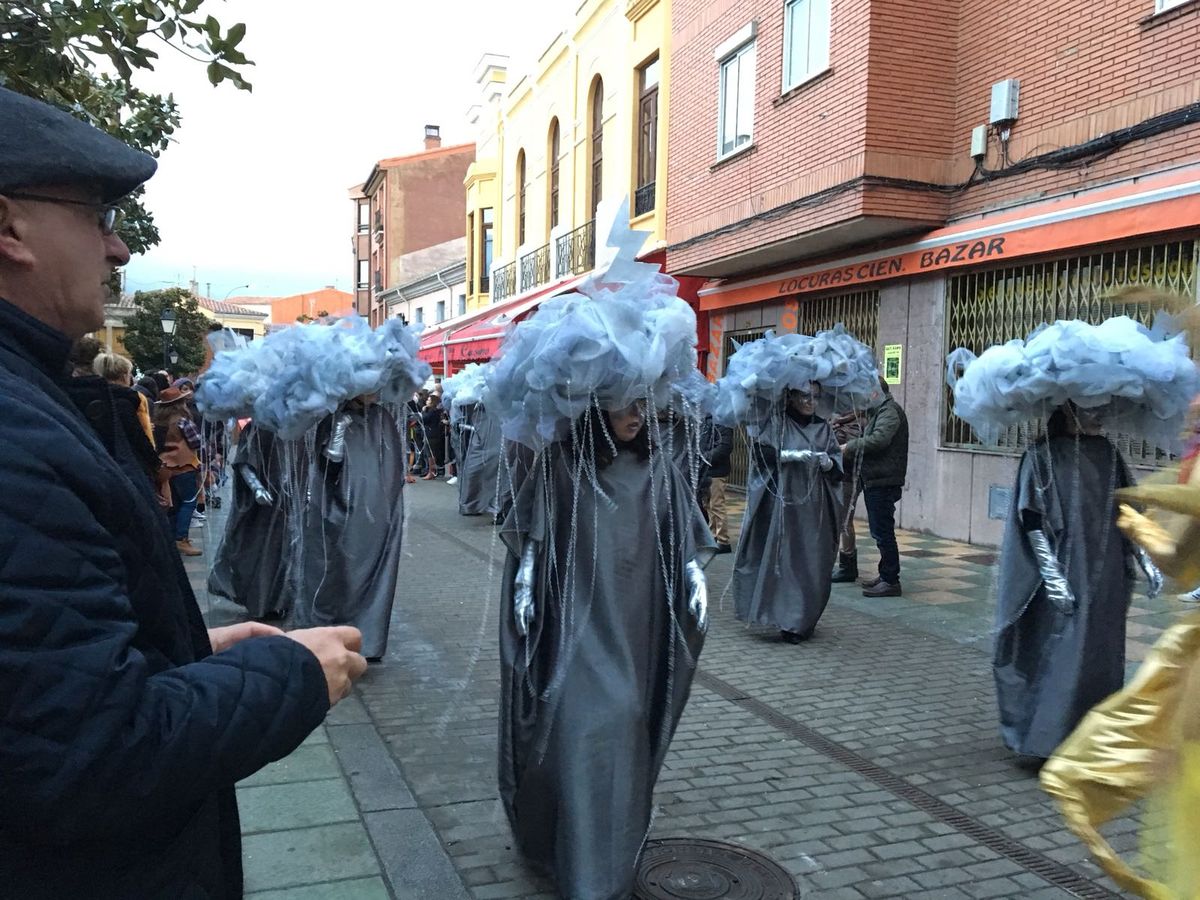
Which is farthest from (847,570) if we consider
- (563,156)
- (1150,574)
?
(563,156)

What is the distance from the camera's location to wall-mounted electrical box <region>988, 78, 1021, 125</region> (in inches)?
419

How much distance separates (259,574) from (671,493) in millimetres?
4727

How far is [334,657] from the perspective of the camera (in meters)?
1.44

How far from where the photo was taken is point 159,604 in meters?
1.34

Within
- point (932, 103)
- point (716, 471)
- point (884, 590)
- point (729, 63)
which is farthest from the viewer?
point (729, 63)

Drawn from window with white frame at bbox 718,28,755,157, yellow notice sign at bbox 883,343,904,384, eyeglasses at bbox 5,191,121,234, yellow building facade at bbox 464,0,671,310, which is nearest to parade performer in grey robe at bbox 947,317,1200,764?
eyeglasses at bbox 5,191,121,234

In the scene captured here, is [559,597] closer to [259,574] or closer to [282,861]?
[282,861]

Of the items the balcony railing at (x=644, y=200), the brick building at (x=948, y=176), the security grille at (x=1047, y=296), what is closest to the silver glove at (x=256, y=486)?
the security grille at (x=1047, y=296)

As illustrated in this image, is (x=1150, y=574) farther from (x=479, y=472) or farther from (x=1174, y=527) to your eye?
(x=479, y=472)

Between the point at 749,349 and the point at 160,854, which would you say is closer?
the point at 160,854

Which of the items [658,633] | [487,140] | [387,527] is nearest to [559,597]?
[658,633]

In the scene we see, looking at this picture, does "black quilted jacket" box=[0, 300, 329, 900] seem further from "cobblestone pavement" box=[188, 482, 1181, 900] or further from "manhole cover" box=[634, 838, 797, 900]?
"manhole cover" box=[634, 838, 797, 900]

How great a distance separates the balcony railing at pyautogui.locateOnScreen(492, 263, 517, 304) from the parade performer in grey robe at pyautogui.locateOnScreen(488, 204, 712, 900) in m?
23.3

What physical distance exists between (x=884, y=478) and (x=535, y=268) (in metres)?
17.2
